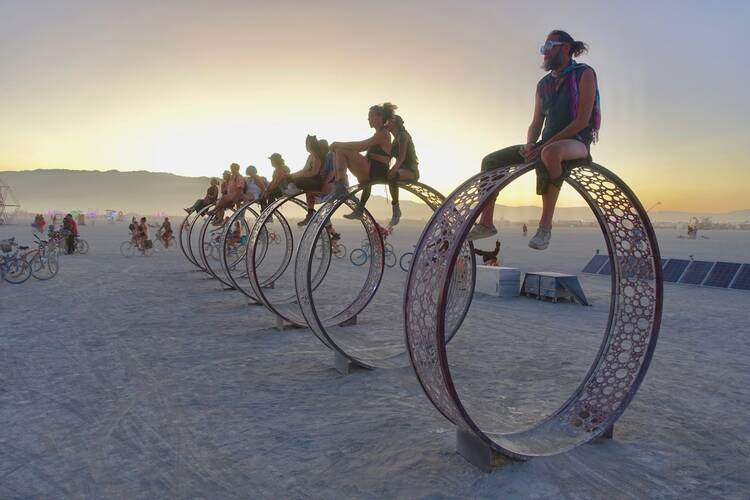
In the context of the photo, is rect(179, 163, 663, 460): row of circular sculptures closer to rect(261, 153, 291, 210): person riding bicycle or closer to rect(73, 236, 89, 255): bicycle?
rect(261, 153, 291, 210): person riding bicycle

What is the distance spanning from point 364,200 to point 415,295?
331 cm

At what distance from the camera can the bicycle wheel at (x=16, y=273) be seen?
13922 millimetres

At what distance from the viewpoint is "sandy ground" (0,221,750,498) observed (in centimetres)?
378

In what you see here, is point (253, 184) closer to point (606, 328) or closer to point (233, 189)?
point (233, 189)

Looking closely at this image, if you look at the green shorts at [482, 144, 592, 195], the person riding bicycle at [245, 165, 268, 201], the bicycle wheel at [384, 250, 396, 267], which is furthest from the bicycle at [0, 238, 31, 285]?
the green shorts at [482, 144, 592, 195]

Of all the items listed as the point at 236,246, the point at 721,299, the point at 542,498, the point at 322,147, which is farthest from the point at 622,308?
the point at 236,246

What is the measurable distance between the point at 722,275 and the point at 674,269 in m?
1.56

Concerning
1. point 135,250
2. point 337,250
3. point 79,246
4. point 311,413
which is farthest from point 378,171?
point 79,246

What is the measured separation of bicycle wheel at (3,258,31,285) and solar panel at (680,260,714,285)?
2025 centimetres

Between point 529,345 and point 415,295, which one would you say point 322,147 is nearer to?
point 415,295

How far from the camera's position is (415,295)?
3879mm

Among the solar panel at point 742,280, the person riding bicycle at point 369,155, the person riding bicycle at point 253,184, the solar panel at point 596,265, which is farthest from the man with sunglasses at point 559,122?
the solar panel at point 596,265

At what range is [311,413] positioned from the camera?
510 cm

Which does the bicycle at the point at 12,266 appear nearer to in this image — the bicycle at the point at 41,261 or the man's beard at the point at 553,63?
the bicycle at the point at 41,261
